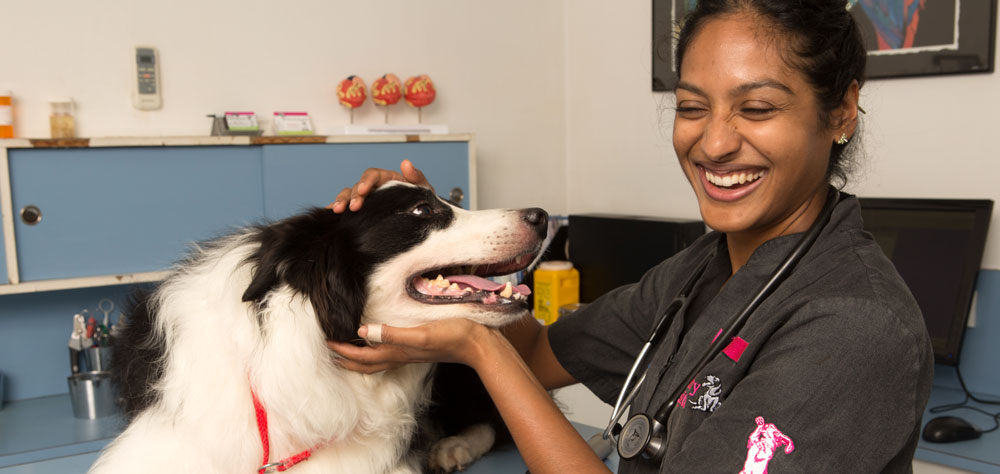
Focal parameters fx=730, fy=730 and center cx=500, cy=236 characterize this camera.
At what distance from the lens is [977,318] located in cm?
230

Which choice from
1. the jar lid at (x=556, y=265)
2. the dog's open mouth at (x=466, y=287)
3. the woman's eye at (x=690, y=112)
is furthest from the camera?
the jar lid at (x=556, y=265)

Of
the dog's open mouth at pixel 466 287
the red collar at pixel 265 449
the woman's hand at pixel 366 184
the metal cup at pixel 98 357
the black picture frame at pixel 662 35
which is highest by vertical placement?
the black picture frame at pixel 662 35

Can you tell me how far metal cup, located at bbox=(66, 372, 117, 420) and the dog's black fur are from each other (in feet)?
2.45

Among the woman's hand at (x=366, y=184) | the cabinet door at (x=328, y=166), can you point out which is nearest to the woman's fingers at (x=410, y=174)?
the woman's hand at (x=366, y=184)

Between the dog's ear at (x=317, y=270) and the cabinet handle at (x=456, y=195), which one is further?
the cabinet handle at (x=456, y=195)

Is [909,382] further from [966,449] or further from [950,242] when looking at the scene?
[950,242]

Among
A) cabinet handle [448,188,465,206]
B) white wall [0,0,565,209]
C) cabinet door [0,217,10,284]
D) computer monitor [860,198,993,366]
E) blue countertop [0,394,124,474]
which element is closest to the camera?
blue countertop [0,394,124,474]

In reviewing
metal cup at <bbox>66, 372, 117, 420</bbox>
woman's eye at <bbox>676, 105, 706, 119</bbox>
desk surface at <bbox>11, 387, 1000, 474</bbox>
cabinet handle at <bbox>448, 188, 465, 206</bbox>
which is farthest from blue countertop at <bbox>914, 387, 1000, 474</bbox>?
metal cup at <bbox>66, 372, 117, 420</bbox>

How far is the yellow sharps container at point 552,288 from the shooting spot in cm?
303

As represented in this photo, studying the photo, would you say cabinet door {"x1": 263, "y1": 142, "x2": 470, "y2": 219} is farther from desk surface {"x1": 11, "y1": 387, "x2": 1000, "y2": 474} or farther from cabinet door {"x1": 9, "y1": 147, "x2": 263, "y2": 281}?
desk surface {"x1": 11, "y1": 387, "x2": 1000, "y2": 474}

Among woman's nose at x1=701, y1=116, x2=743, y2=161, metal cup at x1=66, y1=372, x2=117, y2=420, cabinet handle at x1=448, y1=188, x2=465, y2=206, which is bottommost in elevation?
metal cup at x1=66, y1=372, x2=117, y2=420

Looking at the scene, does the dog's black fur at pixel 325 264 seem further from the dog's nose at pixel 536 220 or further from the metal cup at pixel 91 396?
the metal cup at pixel 91 396

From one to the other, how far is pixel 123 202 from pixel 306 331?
1329mm

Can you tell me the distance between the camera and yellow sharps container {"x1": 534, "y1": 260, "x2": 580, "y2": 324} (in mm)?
3027
